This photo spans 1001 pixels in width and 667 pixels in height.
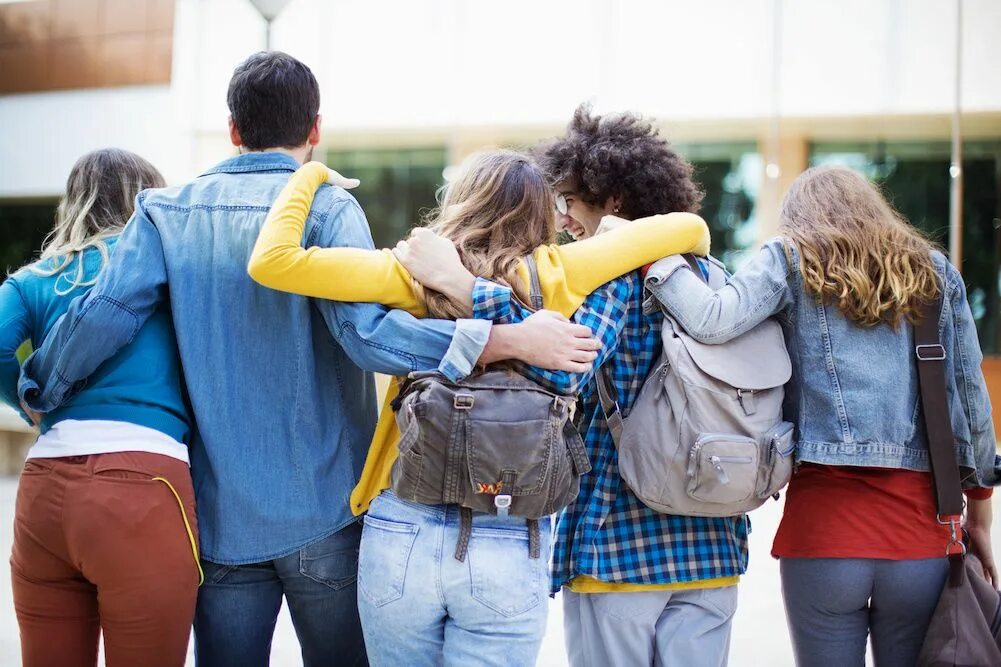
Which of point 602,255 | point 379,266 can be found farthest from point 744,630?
point 379,266

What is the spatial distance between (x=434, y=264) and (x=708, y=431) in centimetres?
79

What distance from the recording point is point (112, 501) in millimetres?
2100

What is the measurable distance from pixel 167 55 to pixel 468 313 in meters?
12.1

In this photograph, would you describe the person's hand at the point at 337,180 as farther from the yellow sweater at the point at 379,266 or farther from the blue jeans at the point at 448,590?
the blue jeans at the point at 448,590

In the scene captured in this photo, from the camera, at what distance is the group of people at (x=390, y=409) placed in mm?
2074

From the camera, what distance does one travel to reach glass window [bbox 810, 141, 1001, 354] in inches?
446

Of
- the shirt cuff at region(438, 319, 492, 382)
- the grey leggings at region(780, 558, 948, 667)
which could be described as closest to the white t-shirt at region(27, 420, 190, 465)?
the shirt cuff at region(438, 319, 492, 382)

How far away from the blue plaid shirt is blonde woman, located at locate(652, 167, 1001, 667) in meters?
0.12

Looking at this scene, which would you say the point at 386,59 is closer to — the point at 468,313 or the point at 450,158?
the point at 450,158

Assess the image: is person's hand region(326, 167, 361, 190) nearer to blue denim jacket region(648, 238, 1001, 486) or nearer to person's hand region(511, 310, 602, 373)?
person's hand region(511, 310, 602, 373)

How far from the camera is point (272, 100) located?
2271 mm

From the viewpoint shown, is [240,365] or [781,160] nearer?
[240,365]

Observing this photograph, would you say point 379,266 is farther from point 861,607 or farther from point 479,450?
point 861,607

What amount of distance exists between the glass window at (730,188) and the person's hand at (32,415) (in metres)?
10.2
